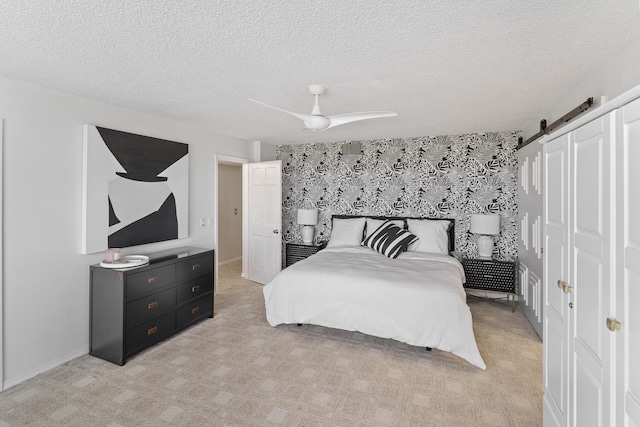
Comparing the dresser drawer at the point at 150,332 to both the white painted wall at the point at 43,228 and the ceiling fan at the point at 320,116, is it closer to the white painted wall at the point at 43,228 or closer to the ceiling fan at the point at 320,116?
the white painted wall at the point at 43,228

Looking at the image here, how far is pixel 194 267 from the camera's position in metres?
3.59

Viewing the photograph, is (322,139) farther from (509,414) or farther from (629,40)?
(509,414)

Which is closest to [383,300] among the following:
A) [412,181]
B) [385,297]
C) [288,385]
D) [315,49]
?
[385,297]

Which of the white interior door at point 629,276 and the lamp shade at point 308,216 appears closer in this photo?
the white interior door at point 629,276

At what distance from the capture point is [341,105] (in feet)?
10.2

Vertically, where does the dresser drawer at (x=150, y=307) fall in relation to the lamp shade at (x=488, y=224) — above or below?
below

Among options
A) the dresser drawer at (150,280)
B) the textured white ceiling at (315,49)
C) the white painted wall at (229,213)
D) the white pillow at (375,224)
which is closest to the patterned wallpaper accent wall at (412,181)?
the white pillow at (375,224)

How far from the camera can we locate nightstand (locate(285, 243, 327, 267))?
5.21 metres

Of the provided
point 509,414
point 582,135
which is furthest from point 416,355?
point 582,135

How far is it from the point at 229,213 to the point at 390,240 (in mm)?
3845

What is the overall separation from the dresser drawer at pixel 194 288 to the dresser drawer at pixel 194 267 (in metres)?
0.07

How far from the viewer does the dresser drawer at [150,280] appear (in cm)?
286

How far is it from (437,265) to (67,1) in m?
3.81

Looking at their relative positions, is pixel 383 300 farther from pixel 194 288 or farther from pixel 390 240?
pixel 194 288
